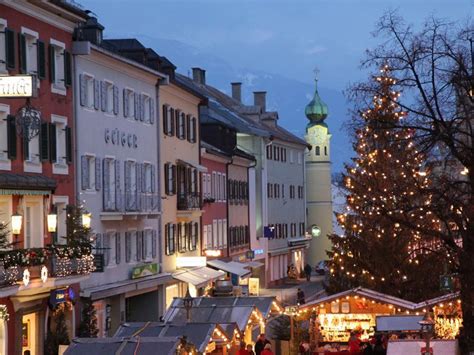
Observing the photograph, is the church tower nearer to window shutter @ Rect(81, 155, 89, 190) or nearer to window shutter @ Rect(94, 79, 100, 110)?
window shutter @ Rect(94, 79, 100, 110)

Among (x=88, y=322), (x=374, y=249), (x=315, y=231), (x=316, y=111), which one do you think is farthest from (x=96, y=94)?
(x=316, y=111)

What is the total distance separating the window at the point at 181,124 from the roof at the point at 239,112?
23.7 metres

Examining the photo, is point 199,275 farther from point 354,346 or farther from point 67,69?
point 354,346

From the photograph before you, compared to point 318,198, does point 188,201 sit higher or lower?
lower

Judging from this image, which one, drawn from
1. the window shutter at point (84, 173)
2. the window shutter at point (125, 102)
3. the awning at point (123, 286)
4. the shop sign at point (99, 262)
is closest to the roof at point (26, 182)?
the shop sign at point (99, 262)

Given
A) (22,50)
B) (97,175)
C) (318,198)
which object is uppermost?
(22,50)

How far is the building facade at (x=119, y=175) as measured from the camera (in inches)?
1908

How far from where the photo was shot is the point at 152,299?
192ft

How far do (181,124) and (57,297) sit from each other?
23229mm

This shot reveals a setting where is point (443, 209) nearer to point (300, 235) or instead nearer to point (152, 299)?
point (152, 299)

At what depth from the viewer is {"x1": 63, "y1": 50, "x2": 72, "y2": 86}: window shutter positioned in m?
45.6

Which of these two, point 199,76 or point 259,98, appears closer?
point 199,76

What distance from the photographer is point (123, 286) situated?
51938mm

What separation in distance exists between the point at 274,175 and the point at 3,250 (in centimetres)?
6468
